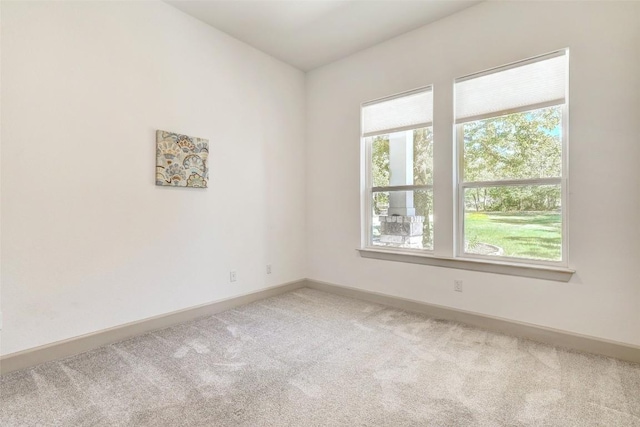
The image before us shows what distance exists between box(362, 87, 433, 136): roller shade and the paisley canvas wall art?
1942mm

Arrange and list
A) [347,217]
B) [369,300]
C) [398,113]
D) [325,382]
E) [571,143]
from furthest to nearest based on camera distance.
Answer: [347,217]
[369,300]
[398,113]
[571,143]
[325,382]

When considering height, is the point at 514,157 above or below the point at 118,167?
above

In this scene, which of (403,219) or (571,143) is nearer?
(571,143)

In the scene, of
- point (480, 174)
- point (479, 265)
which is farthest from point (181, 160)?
point (479, 265)

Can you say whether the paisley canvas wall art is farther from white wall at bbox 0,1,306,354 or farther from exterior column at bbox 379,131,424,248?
exterior column at bbox 379,131,424,248

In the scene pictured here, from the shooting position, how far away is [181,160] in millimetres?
2916

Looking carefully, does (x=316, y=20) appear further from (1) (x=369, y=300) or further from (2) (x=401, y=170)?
(1) (x=369, y=300)

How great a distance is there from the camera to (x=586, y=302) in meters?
2.35

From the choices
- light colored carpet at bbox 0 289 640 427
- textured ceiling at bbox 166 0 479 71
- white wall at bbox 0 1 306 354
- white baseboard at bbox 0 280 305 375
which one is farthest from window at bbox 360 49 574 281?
white baseboard at bbox 0 280 305 375

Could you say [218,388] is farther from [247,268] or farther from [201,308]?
[247,268]

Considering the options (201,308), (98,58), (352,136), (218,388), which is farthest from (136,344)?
(352,136)

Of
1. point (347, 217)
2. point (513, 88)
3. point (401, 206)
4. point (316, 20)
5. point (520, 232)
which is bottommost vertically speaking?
point (520, 232)

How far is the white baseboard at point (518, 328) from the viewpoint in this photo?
222 centimetres

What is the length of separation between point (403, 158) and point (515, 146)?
1.12 m
